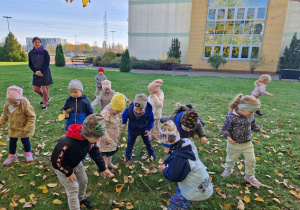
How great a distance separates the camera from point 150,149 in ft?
13.3

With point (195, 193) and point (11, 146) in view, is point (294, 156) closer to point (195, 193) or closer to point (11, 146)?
point (195, 193)

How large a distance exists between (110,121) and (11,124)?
1.86 meters

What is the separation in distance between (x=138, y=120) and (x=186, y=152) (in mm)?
1688

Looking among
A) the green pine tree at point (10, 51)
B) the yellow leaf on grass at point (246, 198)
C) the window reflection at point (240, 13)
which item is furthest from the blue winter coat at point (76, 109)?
the green pine tree at point (10, 51)

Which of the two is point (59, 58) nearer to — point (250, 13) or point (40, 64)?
point (40, 64)

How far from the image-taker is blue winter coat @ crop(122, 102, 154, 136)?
3.60 m

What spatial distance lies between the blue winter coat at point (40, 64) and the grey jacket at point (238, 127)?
245 inches

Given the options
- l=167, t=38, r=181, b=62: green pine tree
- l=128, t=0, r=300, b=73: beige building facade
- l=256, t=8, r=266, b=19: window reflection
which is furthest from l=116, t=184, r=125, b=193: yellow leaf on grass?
l=256, t=8, r=266, b=19: window reflection

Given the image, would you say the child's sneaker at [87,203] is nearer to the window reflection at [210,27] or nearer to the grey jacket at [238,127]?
the grey jacket at [238,127]

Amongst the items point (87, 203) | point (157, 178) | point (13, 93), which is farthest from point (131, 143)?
point (13, 93)

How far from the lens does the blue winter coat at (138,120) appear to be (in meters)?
3.60

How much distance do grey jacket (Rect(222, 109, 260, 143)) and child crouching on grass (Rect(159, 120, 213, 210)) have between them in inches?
53.6

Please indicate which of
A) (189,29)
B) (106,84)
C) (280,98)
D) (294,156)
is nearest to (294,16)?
(189,29)

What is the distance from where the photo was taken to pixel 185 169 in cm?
205
